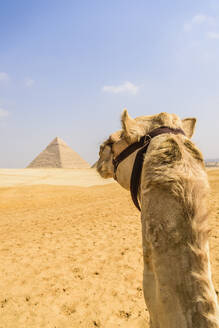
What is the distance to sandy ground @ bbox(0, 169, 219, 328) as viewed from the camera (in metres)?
3.46

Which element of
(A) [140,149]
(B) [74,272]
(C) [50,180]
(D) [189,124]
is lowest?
(C) [50,180]

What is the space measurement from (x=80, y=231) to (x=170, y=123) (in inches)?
300

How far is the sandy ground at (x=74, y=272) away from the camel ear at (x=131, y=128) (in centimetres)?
319

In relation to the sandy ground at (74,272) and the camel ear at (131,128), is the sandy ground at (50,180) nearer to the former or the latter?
the sandy ground at (74,272)

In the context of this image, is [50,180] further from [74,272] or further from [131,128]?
[131,128]

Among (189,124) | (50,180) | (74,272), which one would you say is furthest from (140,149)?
(50,180)

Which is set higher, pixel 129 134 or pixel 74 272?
pixel 129 134

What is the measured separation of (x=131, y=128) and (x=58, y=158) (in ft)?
258

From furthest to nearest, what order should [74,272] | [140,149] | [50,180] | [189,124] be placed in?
1. [50,180]
2. [74,272]
3. [189,124]
4. [140,149]

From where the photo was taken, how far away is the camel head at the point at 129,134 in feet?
3.32

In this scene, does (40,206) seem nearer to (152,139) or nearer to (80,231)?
(80,231)

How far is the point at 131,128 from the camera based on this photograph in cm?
104

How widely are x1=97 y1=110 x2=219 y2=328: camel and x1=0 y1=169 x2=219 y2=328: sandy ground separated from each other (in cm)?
306

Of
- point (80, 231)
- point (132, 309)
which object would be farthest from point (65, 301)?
point (80, 231)
